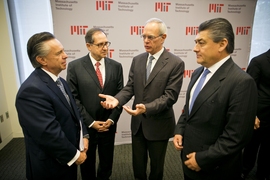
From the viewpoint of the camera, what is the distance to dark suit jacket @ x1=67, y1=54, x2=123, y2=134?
1.82 metres

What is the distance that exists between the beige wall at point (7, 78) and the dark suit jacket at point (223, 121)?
3.06 metres

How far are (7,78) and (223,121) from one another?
3.36m

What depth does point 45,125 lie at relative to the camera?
115 cm

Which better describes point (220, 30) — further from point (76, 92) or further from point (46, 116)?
point (76, 92)

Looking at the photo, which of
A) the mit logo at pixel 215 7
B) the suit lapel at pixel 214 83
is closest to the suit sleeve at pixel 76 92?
the suit lapel at pixel 214 83

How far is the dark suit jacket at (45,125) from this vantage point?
114 cm

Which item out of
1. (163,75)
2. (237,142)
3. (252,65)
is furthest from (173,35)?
(237,142)

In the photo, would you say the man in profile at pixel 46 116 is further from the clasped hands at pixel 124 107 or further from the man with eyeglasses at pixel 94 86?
the man with eyeglasses at pixel 94 86

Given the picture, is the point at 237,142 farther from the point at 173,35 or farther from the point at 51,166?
the point at 173,35

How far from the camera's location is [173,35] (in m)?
2.95

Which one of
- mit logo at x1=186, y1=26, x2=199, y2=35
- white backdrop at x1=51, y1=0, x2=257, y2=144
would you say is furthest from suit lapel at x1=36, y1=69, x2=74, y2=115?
mit logo at x1=186, y1=26, x2=199, y2=35

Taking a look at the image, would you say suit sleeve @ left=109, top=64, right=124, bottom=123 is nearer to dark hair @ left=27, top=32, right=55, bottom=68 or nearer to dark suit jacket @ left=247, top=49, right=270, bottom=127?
dark hair @ left=27, top=32, right=55, bottom=68

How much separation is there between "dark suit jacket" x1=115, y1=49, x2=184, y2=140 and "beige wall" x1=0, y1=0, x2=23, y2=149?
229 centimetres

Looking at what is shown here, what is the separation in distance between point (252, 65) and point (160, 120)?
1184 mm
